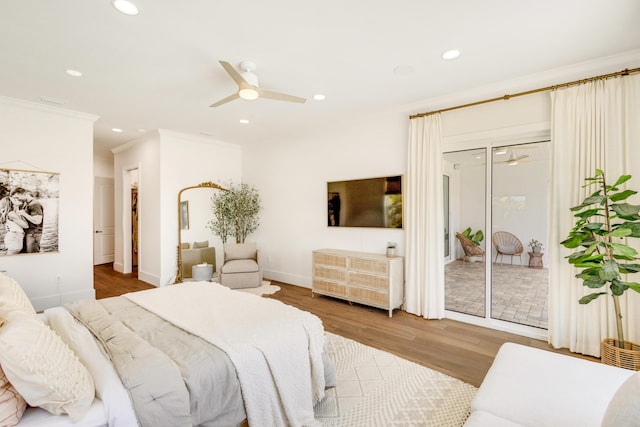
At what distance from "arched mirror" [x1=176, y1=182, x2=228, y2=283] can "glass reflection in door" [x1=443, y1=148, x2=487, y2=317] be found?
4.25 metres

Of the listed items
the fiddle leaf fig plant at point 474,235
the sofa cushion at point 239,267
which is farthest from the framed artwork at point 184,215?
the fiddle leaf fig plant at point 474,235

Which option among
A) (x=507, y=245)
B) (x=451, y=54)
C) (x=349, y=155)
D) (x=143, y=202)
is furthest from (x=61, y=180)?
(x=507, y=245)

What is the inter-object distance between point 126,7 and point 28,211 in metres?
3.61

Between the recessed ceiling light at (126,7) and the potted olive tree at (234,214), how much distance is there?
409cm

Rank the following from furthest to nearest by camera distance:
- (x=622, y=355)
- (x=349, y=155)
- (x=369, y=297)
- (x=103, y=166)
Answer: (x=103, y=166) → (x=349, y=155) → (x=369, y=297) → (x=622, y=355)

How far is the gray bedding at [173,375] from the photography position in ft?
4.65

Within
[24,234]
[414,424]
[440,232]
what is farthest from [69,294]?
[440,232]

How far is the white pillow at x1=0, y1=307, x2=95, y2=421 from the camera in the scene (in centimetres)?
117

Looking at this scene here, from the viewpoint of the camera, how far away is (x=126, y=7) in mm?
2127

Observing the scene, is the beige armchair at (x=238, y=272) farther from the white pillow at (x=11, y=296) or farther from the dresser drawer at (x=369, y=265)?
the white pillow at (x=11, y=296)

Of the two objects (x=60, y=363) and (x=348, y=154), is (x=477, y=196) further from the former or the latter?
(x=60, y=363)

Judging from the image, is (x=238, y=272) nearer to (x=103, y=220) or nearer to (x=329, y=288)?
(x=329, y=288)

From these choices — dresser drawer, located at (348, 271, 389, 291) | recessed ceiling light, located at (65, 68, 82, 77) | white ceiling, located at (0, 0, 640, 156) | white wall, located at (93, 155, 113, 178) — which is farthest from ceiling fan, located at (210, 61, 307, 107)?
white wall, located at (93, 155, 113, 178)

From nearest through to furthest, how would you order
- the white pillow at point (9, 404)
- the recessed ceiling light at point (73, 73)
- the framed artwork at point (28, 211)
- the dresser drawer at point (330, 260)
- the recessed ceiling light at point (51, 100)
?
the white pillow at point (9, 404)
the recessed ceiling light at point (73, 73)
the recessed ceiling light at point (51, 100)
the framed artwork at point (28, 211)
the dresser drawer at point (330, 260)
